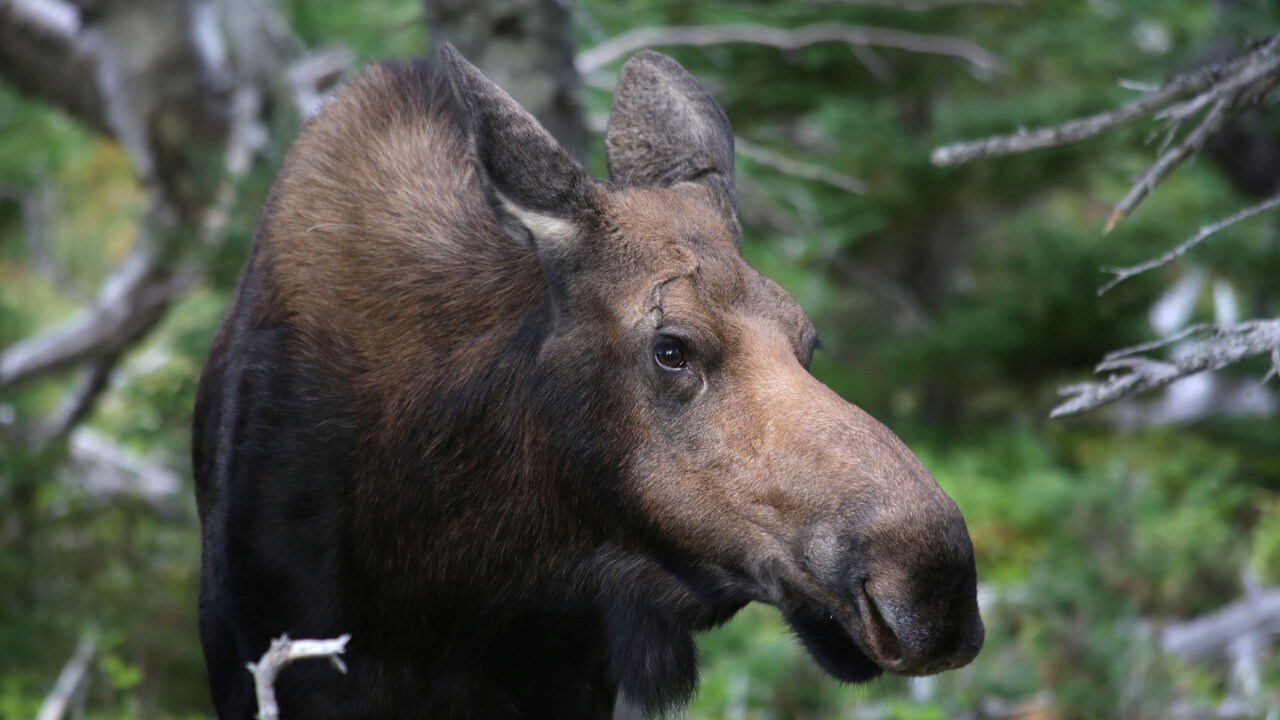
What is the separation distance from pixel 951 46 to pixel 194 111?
4912 mm

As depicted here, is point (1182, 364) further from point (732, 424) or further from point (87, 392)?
point (87, 392)

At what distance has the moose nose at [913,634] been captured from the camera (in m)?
2.96

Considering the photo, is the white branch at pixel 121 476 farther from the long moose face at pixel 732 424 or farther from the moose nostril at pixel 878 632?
the moose nostril at pixel 878 632

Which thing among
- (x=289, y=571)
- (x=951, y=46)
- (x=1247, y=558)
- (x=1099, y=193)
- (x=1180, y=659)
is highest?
(x=289, y=571)

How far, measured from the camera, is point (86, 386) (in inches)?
386

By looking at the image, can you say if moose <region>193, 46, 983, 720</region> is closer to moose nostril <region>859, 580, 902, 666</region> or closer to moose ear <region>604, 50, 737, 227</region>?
moose ear <region>604, 50, 737, 227</region>

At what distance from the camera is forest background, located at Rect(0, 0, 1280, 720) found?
698 cm

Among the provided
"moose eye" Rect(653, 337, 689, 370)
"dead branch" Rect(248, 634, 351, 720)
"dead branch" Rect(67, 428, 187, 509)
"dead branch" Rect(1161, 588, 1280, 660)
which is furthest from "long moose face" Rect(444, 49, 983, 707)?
"dead branch" Rect(67, 428, 187, 509)

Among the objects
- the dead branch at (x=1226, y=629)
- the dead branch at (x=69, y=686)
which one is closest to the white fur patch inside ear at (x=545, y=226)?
the dead branch at (x=69, y=686)

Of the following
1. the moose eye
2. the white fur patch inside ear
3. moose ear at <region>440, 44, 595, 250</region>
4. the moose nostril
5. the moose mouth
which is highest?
moose ear at <region>440, 44, 595, 250</region>

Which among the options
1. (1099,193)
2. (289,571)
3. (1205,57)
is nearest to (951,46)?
(1205,57)

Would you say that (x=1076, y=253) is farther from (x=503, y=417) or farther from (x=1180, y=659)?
(x=503, y=417)

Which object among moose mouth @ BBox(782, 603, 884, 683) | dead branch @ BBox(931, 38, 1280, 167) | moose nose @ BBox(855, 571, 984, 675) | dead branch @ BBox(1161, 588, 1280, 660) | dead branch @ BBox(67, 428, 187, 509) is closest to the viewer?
moose nose @ BBox(855, 571, 984, 675)

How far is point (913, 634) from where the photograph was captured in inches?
116
